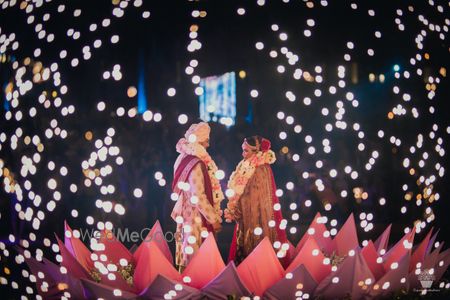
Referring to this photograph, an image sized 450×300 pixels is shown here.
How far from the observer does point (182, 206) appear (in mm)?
2744

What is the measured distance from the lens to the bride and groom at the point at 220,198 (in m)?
2.72

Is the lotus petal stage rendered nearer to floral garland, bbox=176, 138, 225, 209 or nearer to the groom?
the groom

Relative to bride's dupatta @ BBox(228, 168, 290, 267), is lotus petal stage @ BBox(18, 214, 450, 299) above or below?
below

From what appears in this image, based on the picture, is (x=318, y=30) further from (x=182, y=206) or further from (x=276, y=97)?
(x=182, y=206)

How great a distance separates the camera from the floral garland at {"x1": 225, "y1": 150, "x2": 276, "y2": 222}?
2.74 metres

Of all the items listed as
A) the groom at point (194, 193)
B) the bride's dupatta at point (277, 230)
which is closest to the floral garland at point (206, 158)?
the groom at point (194, 193)

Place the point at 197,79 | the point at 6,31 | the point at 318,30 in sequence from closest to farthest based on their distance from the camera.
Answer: the point at 197,79 < the point at 318,30 < the point at 6,31

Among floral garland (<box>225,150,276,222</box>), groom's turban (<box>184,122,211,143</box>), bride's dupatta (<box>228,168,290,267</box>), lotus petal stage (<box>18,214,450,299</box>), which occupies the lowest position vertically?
lotus petal stage (<box>18,214,450,299</box>)

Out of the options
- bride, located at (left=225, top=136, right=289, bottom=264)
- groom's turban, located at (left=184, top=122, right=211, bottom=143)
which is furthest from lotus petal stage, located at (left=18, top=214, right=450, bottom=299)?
groom's turban, located at (left=184, top=122, right=211, bottom=143)

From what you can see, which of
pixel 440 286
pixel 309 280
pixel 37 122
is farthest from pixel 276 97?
pixel 440 286

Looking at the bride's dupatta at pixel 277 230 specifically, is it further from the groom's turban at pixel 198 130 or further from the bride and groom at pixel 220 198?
the groom's turban at pixel 198 130

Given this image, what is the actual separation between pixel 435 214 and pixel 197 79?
1.46 meters

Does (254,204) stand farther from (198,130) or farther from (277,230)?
(198,130)

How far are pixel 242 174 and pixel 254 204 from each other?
0.15 meters
